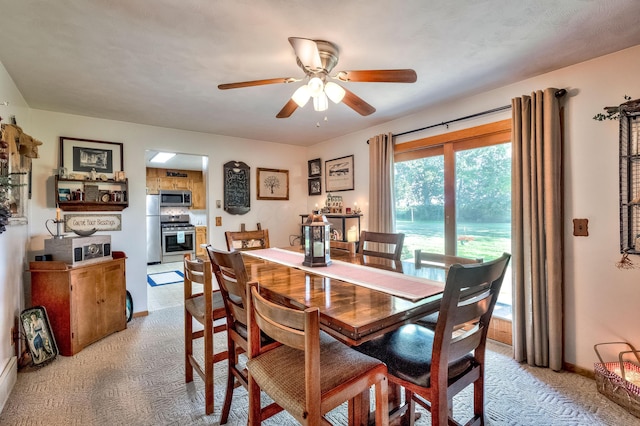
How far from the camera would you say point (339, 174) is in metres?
4.37

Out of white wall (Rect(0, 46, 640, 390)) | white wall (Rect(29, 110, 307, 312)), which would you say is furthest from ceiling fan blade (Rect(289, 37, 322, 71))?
white wall (Rect(29, 110, 307, 312))

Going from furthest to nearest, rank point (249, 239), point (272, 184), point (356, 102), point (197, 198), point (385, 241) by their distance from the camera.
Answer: point (197, 198) → point (272, 184) → point (249, 239) → point (385, 241) → point (356, 102)

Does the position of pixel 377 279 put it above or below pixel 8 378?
above

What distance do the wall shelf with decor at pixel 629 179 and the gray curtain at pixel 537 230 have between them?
337mm

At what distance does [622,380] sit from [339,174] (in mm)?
3386

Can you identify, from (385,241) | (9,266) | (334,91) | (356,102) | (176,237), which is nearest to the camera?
(334,91)

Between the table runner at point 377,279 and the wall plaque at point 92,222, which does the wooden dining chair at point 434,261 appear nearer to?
the table runner at point 377,279

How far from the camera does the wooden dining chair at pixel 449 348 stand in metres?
1.10

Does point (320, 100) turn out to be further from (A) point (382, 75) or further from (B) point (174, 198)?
(B) point (174, 198)

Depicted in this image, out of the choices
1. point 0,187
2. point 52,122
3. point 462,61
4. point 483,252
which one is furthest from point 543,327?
point 52,122

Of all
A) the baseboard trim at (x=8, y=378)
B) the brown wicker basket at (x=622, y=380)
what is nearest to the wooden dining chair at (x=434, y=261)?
the brown wicker basket at (x=622, y=380)

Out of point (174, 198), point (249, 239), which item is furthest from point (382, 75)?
point (174, 198)

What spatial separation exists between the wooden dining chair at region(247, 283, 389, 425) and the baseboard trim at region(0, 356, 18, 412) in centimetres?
188

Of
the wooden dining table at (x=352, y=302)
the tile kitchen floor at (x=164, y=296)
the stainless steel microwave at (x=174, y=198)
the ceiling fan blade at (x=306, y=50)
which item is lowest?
the tile kitchen floor at (x=164, y=296)
